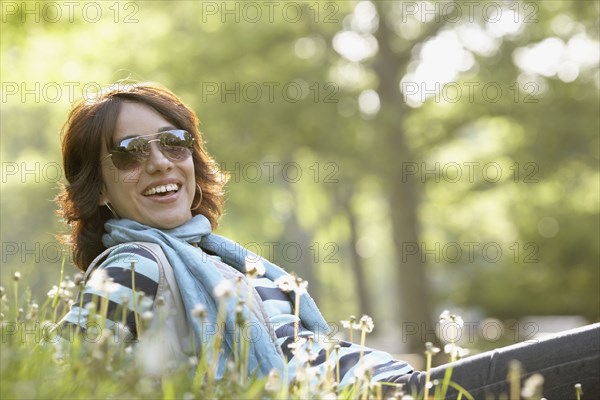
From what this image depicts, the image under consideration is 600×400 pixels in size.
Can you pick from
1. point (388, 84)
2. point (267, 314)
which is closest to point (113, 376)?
point (267, 314)

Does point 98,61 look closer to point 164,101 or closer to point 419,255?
point 419,255

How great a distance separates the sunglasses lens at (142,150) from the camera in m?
3.81

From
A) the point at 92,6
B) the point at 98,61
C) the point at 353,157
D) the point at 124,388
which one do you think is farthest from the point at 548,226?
the point at 124,388

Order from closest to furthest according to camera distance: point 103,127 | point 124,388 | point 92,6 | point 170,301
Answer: point 124,388 → point 170,301 → point 103,127 → point 92,6

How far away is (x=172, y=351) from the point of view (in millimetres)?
2814

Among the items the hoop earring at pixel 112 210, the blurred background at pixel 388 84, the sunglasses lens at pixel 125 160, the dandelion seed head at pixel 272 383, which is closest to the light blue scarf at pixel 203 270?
the hoop earring at pixel 112 210

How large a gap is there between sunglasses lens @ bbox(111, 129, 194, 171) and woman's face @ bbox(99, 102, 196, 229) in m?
0.02

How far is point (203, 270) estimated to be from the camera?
3.28 metres

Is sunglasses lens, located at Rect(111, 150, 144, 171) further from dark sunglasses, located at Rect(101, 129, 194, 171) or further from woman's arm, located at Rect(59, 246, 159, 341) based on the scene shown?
woman's arm, located at Rect(59, 246, 159, 341)

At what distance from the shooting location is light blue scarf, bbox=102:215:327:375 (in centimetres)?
312

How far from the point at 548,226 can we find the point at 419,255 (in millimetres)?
5999

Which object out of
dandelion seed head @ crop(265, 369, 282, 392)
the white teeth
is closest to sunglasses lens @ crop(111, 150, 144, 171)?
the white teeth

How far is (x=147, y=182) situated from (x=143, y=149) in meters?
0.14

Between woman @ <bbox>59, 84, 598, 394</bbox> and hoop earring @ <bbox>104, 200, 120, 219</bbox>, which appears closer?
woman @ <bbox>59, 84, 598, 394</bbox>
